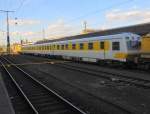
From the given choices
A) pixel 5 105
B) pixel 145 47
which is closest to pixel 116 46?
pixel 145 47

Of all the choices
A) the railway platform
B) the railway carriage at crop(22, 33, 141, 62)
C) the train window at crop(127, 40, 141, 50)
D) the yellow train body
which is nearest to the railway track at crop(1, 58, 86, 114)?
the railway platform

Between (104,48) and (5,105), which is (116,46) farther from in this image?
(5,105)

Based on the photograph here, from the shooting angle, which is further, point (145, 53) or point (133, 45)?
point (133, 45)

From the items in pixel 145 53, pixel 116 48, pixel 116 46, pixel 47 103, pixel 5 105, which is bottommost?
pixel 47 103

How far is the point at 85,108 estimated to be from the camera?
10.9 m

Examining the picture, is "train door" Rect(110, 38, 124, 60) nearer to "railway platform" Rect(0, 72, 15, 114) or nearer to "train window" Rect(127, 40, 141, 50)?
"train window" Rect(127, 40, 141, 50)

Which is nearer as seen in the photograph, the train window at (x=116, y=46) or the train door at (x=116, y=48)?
the train door at (x=116, y=48)

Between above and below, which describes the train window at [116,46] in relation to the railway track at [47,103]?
above

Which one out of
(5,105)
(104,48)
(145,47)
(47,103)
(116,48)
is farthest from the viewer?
(104,48)

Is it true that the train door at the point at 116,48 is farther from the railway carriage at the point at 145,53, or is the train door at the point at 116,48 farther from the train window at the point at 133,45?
the railway carriage at the point at 145,53

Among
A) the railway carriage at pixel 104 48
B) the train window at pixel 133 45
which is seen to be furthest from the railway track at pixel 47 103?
the train window at pixel 133 45

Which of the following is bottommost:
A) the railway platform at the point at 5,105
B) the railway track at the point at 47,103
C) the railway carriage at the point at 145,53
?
the railway track at the point at 47,103

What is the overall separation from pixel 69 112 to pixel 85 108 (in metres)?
0.79

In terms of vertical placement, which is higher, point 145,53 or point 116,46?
point 116,46
